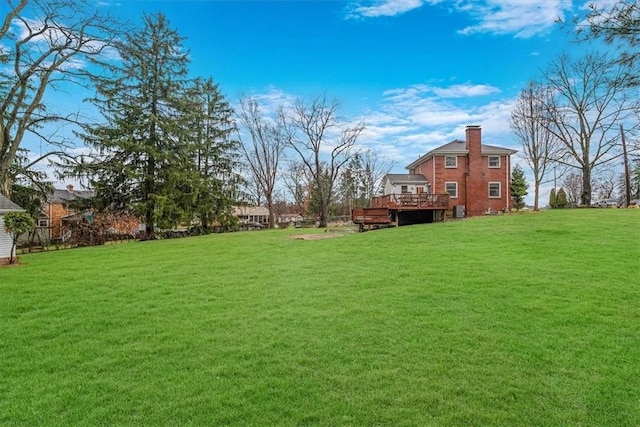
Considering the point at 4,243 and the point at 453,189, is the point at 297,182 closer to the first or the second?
the point at 453,189

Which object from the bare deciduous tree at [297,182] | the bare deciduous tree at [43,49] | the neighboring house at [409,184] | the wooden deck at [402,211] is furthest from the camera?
the bare deciduous tree at [297,182]

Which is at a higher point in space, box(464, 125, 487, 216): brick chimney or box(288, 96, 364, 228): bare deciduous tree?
box(288, 96, 364, 228): bare deciduous tree

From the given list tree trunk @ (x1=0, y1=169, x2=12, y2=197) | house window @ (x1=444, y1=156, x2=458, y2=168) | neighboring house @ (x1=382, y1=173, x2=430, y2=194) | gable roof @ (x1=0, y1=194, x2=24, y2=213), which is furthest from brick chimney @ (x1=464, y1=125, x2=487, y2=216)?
tree trunk @ (x1=0, y1=169, x2=12, y2=197)

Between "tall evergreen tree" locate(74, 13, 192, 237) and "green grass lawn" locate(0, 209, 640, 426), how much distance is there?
13474 millimetres

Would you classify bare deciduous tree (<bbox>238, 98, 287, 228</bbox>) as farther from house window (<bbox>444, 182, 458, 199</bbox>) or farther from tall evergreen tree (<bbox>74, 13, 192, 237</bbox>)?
house window (<bbox>444, 182, 458, 199</bbox>)

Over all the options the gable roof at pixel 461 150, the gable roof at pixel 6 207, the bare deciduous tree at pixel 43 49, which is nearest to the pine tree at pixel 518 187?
the gable roof at pixel 461 150

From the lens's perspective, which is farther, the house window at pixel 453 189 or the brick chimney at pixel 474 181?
the house window at pixel 453 189

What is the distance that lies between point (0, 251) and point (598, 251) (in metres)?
18.2

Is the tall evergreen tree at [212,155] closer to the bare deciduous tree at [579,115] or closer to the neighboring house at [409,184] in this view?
the neighboring house at [409,184]

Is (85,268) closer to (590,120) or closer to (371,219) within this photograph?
(371,219)

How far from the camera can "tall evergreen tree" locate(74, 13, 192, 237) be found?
69.0ft

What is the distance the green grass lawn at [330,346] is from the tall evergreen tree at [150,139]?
44.2 ft

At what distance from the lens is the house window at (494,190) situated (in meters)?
28.1

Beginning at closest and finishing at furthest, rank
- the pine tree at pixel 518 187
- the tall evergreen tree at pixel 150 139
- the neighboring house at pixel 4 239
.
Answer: the neighboring house at pixel 4 239, the tall evergreen tree at pixel 150 139, the pine tree at pixel 518 187
